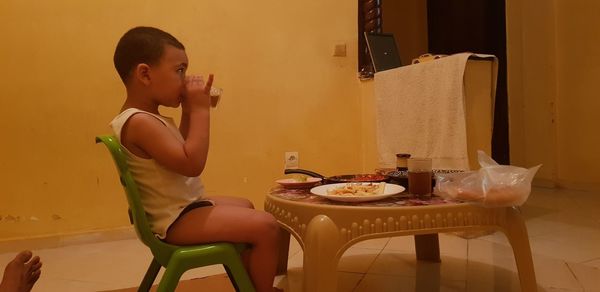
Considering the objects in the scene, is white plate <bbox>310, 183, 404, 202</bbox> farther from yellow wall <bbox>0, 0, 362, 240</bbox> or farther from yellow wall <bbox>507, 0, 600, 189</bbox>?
yellow wall <bbox>507, 0, 600, 189</bbox>

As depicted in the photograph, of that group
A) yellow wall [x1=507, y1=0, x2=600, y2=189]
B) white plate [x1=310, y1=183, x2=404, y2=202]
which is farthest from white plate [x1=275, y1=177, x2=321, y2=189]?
yellow wall [x1=507, y1=0, x2=600, y2=189]

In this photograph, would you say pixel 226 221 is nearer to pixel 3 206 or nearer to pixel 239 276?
pixel 239 276

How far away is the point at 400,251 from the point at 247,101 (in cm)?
102

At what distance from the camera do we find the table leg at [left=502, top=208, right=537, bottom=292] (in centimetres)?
85

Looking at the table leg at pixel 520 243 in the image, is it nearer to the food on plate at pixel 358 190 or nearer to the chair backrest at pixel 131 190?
the food on plate at pixel 358 190

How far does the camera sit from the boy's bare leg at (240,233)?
77 cm

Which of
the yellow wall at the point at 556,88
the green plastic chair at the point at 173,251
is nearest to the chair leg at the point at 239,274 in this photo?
the green plastic chair at the point at 173,251

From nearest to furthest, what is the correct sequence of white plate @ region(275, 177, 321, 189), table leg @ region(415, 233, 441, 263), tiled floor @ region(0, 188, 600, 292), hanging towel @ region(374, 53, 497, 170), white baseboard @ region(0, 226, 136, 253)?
1. white plate @ region(275, 177, 321, 189)
2. tiled floor @ region(0, 188, 600, 292)
3. table leg @ region(415, 233, 441, 263)
4. hanging towel @ region(374, 53, 497, 170)
5. white baseboard @ region(0, 226, 136, 253)

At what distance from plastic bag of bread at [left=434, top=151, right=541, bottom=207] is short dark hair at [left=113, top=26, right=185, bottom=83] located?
68cm

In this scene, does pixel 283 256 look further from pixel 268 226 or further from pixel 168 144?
pixel 168 144

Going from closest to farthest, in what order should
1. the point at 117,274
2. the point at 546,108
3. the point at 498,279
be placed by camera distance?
the point at 498,279 → the point at 117,274 → the point at 546,108

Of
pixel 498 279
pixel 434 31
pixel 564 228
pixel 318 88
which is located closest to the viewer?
pixel 498 279

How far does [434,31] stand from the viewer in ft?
12.2

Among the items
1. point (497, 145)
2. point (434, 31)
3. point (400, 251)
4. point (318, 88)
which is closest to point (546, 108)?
point (497, 145)
